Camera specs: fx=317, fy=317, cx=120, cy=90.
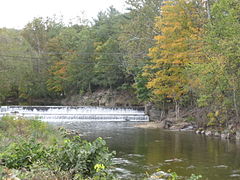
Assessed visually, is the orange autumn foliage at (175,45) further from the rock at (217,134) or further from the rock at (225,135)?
the rock at (225,135)

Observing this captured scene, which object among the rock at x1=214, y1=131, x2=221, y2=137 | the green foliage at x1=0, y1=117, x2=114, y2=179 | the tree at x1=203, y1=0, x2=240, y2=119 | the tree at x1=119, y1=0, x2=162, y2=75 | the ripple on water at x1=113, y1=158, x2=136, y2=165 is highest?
the tree at x1=119, y1=0, x2=162, y2=75

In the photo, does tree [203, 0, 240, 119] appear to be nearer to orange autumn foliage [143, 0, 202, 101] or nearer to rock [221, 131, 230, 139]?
rock [221, 131, 230, 139]

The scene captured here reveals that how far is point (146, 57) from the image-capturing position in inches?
1033

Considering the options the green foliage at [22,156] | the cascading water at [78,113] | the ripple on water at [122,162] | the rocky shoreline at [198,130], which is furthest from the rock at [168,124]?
the green foliage at [22,156]

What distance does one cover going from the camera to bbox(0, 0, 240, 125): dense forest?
1592 centimetres

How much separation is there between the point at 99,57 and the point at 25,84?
33.6 ft

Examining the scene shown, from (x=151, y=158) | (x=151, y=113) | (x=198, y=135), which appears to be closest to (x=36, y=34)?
(x=151, y=113)

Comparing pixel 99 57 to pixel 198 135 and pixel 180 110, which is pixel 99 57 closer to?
pixel 180 110

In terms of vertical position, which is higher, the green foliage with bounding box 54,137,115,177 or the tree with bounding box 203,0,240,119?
the tree with bounding box 203,0,240,119

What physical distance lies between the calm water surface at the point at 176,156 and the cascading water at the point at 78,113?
9.78 metres

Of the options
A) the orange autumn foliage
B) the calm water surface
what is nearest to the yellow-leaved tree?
the orange autumn foliage

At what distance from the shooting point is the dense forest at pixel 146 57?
52.2 ft

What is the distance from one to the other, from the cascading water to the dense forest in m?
1.87

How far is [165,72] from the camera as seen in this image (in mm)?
22500
